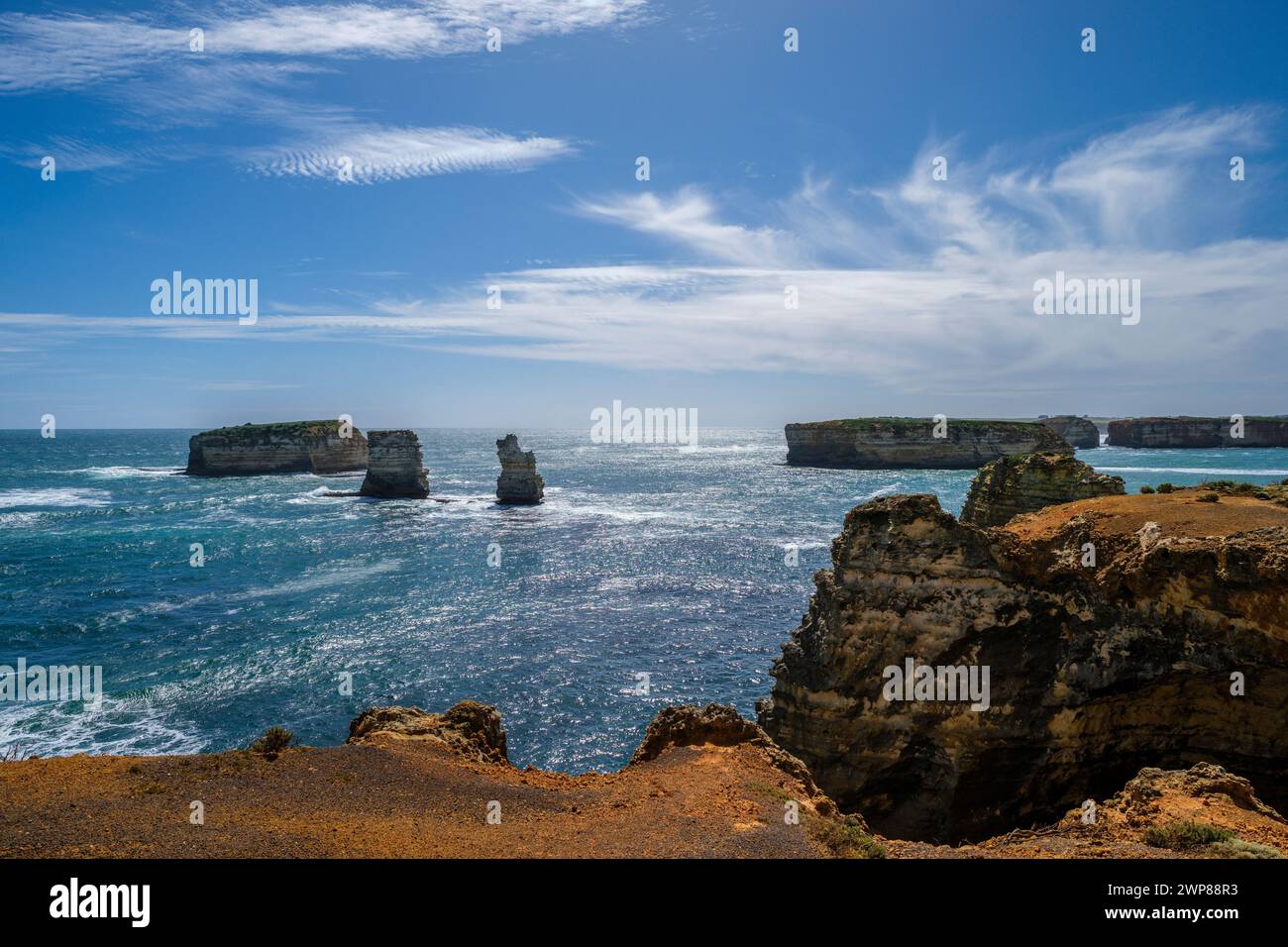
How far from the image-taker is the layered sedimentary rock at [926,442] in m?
127

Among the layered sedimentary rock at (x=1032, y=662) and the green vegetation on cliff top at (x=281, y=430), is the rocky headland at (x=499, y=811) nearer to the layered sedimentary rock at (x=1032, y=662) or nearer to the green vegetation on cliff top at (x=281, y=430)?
the layered sedimentary rock at (x=1032, y=662)

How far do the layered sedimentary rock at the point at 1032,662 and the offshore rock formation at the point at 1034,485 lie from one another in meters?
9.23

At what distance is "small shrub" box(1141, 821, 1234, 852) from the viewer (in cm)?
988

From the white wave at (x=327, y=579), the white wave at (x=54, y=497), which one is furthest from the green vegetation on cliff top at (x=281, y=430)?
the white wave at (x=327, y=579)

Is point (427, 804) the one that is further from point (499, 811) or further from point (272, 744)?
point (272, 744)

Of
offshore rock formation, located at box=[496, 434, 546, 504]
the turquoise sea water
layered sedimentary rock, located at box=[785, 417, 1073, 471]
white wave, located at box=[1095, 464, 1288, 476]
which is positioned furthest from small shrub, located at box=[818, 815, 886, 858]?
layered sedimentary rock, located at box=[785, 417, 1073, 471]

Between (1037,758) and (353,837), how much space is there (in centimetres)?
1447

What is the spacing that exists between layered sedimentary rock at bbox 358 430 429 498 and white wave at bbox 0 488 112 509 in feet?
96.4

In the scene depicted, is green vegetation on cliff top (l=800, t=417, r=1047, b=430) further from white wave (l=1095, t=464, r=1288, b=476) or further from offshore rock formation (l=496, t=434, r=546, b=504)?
offshore rock formation (l=496, t=434, r=546, b=504)

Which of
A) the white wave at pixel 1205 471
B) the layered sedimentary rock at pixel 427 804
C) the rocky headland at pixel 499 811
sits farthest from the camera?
the white wave at pixel 1205 471

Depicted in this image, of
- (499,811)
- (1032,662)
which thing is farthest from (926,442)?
(499,811)
